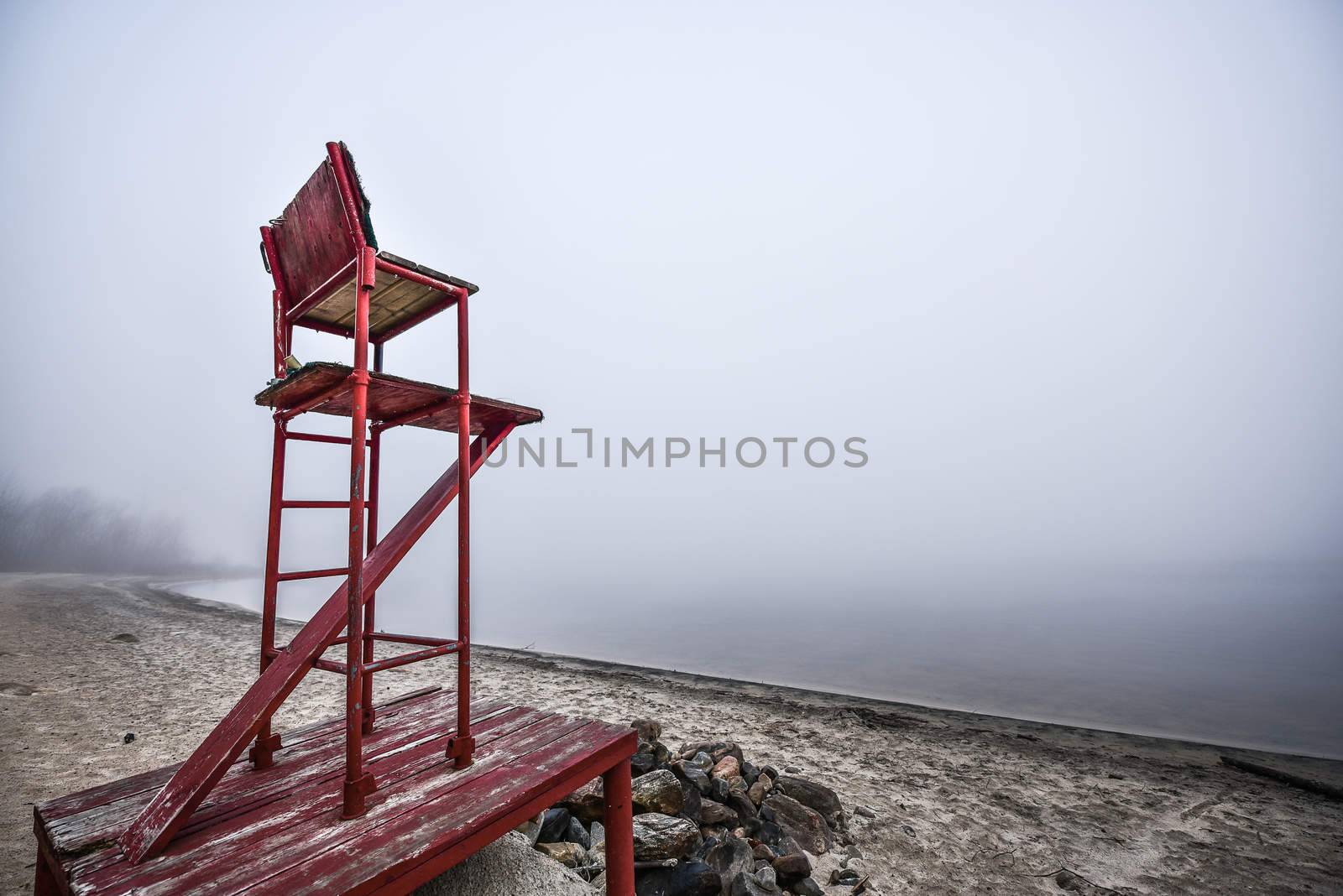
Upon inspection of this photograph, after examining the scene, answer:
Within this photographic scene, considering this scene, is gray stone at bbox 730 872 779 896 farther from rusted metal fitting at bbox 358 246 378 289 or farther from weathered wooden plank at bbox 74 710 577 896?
rusted metal fitting at bbox 358 246 378 289

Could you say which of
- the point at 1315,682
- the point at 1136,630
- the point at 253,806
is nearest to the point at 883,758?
the point at 253,806

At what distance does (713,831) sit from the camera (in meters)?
4.62

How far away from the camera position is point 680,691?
11.1 meters

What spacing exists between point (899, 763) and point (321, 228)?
8925 mm

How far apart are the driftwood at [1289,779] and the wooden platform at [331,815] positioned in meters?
10.2

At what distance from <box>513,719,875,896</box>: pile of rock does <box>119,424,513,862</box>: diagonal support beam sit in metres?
2.52

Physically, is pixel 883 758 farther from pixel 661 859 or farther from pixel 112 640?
pixel 112 640

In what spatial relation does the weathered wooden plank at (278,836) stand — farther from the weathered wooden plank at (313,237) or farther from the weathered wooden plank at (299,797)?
the weathered wooden plank at (313,237)

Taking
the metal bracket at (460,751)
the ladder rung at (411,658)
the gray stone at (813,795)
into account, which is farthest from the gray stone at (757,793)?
the ladder rung at (411,658)

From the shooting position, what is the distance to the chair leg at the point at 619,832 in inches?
125

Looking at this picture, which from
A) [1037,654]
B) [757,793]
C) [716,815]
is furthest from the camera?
[1037,654]

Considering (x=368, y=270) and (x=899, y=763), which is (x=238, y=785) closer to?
(x=368, y=270)

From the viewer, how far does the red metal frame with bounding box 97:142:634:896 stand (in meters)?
2.34

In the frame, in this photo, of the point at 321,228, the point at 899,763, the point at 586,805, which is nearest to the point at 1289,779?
the point at 899,763
